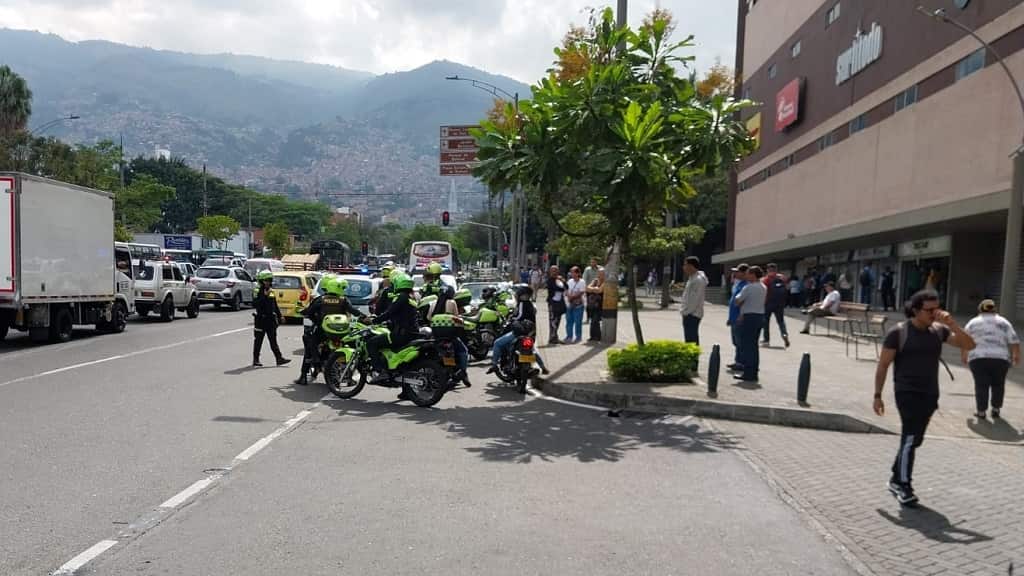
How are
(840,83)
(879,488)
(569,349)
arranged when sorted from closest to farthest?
(879,488) → (569,349) → (840,83)

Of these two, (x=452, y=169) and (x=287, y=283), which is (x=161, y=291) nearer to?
(x=287, y=283)

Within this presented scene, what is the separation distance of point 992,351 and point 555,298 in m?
8.80

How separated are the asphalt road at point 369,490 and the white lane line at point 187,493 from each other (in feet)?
0.07

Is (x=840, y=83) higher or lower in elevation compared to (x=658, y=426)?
higher

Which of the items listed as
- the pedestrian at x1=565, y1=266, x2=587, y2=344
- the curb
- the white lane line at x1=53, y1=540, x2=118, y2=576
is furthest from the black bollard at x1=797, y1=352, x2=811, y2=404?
the white lane line at x1=53, y1=540, x2=118, y2=576

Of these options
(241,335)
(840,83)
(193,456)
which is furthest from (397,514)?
(840,83)

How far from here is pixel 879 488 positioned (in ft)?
20.6

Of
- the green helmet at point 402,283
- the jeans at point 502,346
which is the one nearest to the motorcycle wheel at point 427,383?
the green helmet at point 402,283

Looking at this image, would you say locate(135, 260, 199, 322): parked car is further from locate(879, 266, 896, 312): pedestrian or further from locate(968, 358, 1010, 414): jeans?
locate(879, 266, 896, 312): pedestrian

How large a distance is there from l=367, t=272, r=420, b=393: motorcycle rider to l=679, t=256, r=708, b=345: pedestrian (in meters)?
4.56

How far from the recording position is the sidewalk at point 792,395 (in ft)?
29.3

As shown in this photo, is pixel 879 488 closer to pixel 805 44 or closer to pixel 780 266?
pixel 805 44

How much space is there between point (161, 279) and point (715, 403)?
18.6 meters

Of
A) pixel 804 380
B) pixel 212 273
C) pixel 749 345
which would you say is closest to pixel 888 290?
pixel 749 345
